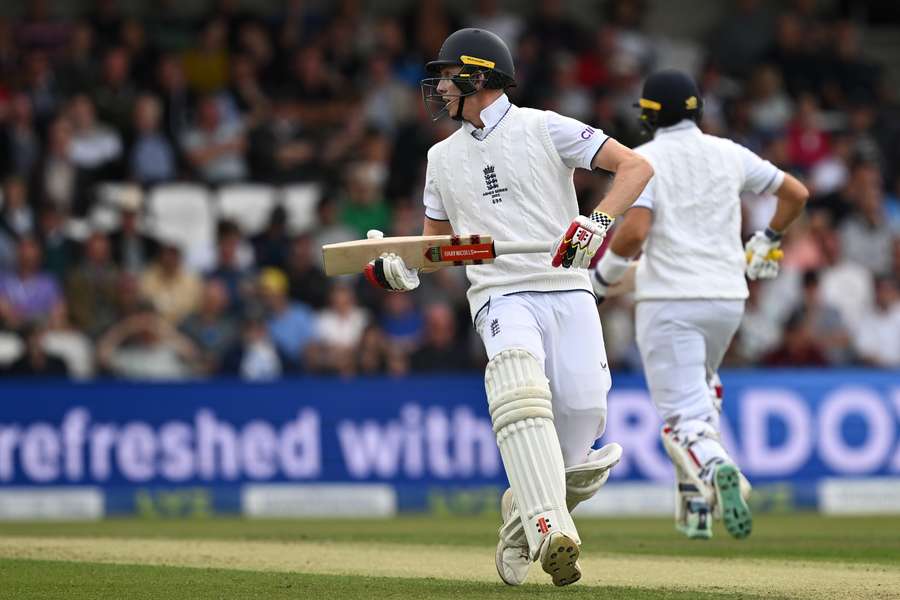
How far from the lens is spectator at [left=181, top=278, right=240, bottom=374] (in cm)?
1319

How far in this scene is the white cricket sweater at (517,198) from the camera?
632cm

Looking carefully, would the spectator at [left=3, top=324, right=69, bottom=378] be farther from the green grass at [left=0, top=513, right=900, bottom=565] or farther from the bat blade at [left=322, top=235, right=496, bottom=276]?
the bat blade at [left=322, top=235, right=496, bottom=276]

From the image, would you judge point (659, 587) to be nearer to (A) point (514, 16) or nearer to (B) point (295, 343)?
(B) point (295, 343)

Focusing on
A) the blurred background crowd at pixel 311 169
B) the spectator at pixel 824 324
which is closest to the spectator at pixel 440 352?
the blurred background crowd at pixel 311 169

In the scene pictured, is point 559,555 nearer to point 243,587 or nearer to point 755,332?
point 243,587

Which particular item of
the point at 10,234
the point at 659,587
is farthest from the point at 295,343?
the point at 659,587

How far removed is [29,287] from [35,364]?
0.96 meters

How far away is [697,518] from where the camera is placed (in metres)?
8.32

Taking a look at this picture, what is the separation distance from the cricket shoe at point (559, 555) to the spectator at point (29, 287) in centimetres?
826

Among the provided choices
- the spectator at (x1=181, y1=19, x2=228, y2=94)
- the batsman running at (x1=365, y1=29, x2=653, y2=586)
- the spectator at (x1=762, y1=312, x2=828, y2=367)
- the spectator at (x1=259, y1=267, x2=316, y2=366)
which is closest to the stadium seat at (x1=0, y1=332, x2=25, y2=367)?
the spectator at (x1=259, y1=267, x2=316, y2=366)

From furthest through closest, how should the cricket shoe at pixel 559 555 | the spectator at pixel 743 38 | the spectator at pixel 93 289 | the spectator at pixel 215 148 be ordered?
the spectator at pixel 743 38 < the spectator at pixel 215 148 < the spectator at pixel 93 289 < the cricket shoe at pixel 559 555

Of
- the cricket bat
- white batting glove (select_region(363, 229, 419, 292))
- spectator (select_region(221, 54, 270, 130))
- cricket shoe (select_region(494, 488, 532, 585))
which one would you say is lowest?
cricket shoe (select_region(494, 488, 532, 585))

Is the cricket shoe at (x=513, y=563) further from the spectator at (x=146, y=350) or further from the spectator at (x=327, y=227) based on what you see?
the spectator at (x=327, y=227)

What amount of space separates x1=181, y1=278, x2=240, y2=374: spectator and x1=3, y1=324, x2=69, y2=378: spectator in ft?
3.54
